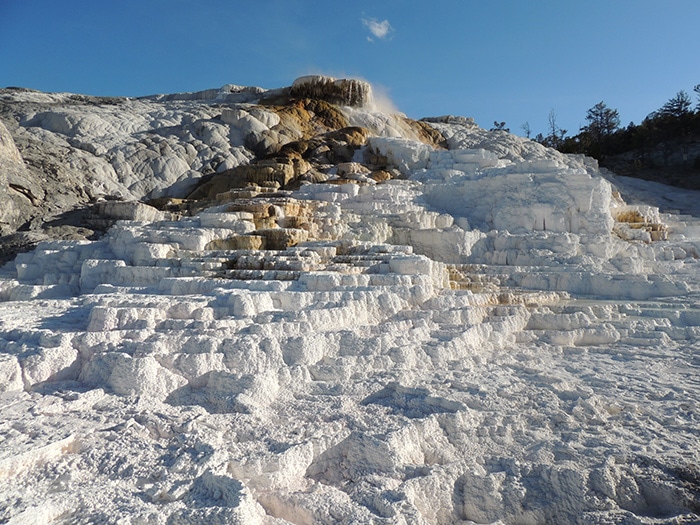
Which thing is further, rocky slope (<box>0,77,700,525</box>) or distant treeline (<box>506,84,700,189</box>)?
distant treeline (<box>506,84,700,189</box>)

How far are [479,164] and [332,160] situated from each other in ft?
18.9

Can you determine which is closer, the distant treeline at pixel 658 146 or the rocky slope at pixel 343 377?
the rocky slope at pixel 343 377

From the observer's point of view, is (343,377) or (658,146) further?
(658,146)

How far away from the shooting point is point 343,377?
11.8ft

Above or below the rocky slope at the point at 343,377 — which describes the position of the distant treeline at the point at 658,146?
above

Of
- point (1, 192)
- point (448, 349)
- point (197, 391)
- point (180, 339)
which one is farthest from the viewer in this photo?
point (1, 192)

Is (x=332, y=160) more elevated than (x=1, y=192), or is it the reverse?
(x=332, y=160)

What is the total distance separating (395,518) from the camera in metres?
2.06

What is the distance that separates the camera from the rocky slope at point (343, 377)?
2.26m

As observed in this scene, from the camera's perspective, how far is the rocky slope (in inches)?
88.9

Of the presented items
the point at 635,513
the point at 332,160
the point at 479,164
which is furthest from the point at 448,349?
the point at 332,160

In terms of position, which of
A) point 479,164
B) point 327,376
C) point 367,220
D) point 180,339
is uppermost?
point 479,164

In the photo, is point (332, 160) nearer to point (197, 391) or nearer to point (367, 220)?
point (367, 220)

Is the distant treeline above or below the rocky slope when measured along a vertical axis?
above
